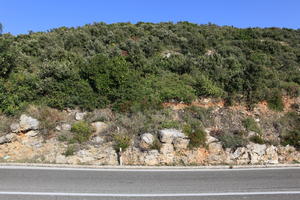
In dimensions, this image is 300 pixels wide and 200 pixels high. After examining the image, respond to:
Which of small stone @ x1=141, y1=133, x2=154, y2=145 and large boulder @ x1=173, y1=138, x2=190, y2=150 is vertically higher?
small stone @ x1=141, y1=133, x2=154, y2=145

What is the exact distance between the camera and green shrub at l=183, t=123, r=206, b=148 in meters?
9.80

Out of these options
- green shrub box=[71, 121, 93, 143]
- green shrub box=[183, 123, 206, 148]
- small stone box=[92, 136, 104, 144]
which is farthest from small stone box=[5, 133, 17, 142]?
green shrub box=[183, 123, 206, 148]

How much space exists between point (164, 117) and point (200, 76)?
14.7 ft

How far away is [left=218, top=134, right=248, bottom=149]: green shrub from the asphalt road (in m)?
1.95

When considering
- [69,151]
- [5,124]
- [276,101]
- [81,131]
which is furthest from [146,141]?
[276,101]

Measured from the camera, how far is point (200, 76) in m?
14.0

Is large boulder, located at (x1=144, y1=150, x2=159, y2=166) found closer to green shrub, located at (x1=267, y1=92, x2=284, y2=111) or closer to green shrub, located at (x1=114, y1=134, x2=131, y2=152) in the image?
green shrub, located at (x1=114, y1=134, x2=131, y2=152)

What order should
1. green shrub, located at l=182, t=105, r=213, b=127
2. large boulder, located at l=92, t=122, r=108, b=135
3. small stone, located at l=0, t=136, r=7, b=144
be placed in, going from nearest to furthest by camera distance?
small stone, located at l=0, t=136, r=7, b=144, large boulder, located at l=92, t=122, r=108, b=135, green shrub, located at l=182, t=105, r=213, b=127

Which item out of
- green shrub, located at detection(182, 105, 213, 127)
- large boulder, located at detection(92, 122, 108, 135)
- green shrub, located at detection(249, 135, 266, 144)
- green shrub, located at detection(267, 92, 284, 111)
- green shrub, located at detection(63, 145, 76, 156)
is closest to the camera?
green shrub, located at detection(63, 145, 76, 156)

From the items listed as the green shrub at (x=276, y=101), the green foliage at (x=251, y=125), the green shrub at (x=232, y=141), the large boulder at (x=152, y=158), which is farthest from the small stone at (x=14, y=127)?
the green shrub at (x=276, y=101)

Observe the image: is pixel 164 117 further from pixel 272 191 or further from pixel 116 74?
pixel 272 191

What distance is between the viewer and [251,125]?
11.1 metres

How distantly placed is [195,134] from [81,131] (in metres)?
5.07

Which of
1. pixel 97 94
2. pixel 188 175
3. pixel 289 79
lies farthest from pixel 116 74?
pixel 289 79
